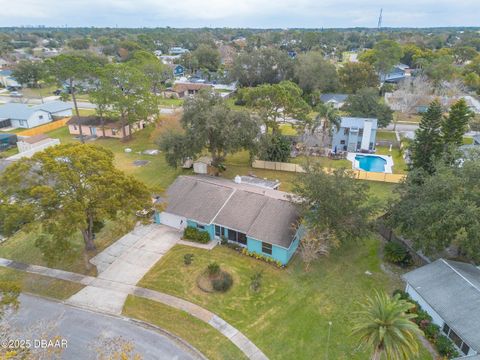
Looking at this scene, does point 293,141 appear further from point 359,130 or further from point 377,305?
point 377,305

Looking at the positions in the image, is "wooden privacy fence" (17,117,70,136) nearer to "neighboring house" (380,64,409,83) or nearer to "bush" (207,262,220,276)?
"bush" (207,262,220,276)

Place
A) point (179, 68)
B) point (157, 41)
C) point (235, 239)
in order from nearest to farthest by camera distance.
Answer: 1. point (235, 239)
2. point (179, 68)
3. point (157, 41)

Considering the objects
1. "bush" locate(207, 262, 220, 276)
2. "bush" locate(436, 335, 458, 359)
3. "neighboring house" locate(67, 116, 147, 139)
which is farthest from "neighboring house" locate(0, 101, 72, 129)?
"bush" locate(436, 335, 458, 359)

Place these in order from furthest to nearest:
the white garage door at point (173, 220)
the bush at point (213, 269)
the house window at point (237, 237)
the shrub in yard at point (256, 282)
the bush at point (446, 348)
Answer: the white garage door at point (173, 220)
the house window at point (237, 237)
the bush at point (213, 269)
the shrub in yard at point (256, 282)
the bush at point (446, 348)

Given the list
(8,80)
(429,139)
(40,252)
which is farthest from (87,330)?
(8,80)

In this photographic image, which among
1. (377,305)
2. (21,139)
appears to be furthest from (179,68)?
(377,305)

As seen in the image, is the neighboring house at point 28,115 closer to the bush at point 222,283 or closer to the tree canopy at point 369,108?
the bush at point 222,283

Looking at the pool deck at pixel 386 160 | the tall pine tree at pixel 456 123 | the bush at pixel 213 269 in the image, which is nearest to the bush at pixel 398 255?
the bush at pixel 213 269

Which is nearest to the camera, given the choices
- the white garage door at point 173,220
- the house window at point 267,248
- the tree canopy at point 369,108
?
the house window at point 267,248
